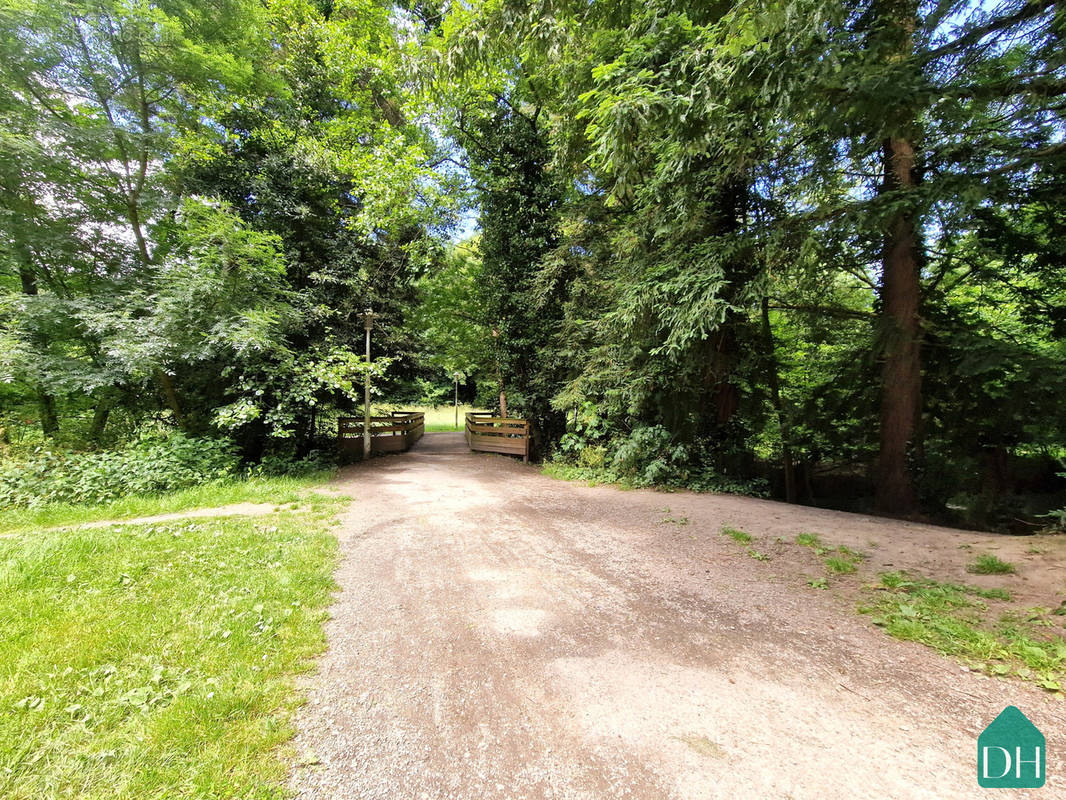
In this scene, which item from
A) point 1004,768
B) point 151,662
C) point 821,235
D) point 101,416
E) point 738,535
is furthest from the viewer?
point 101,416

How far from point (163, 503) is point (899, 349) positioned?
10178mm

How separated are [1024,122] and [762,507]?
4.80m

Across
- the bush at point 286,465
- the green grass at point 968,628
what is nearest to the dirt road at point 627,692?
the green grass at point 968,628

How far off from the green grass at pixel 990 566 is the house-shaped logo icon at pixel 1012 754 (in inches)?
77.7

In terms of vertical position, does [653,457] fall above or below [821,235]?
below

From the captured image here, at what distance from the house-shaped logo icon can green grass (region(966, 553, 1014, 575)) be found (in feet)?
6.48

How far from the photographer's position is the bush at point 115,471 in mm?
5668

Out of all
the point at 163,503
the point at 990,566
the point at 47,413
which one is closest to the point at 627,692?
the point at 990,566

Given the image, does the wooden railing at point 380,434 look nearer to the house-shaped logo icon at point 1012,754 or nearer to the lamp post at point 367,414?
the lamp post at point 367,414

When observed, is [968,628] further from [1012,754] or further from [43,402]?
[43,402]

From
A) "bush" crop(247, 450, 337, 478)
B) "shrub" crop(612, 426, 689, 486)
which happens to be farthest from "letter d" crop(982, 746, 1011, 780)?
"bush" crop(247, 450, 337, 478)

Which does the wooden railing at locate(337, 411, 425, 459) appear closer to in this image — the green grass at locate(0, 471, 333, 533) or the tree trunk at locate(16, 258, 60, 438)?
the green grass at locate(0, 471, 333, 533)

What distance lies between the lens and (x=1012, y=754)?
1.68 m

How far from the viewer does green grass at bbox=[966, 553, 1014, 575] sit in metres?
3.23
